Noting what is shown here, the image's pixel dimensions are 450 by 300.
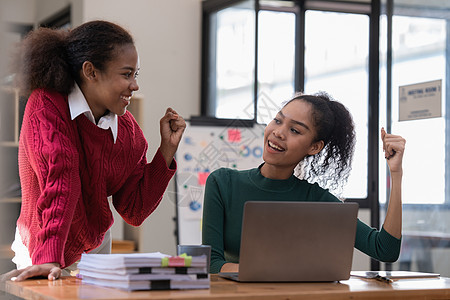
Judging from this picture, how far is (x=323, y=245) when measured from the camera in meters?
1.45

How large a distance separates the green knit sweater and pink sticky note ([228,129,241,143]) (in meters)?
1.96

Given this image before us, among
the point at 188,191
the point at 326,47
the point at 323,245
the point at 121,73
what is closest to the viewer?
the point at 323,245

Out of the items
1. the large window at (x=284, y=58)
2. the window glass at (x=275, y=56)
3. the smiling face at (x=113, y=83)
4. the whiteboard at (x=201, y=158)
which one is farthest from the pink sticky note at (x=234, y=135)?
the smiling face at (x=113, y=83)

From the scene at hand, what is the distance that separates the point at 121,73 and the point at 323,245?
2.24 ft

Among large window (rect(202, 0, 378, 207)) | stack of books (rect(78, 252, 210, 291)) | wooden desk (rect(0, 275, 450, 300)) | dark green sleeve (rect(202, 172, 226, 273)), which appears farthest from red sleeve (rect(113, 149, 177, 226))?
large window (rect(202, 0, 378, 207))

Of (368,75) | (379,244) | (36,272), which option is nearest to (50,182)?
(36,272)

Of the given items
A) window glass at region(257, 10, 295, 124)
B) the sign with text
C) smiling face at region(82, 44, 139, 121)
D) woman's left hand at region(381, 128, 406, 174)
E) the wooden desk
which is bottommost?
the wooden desk

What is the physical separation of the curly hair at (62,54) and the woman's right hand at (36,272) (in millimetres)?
498

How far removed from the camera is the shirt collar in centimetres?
164

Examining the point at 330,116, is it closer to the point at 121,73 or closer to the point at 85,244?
the point at 121,73

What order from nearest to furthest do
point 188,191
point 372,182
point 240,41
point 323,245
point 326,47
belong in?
point 323,245 < point 188,191 < point 372,182 < point 240,41 < point 326,47

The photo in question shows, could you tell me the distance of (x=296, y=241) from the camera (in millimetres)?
1421

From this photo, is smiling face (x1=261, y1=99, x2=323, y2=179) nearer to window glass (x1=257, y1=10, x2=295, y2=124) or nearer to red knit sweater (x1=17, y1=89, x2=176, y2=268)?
red knit sweater (x1=17, y1=89, x2=176, y2=268)

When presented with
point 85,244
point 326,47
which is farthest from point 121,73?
point 326,47
